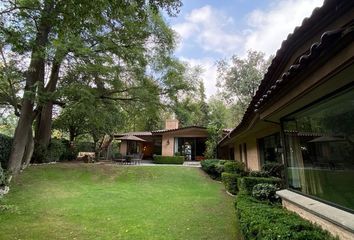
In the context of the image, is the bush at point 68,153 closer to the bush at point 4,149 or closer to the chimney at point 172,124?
the bush at point 4,149

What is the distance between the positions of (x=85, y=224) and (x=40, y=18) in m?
4.79

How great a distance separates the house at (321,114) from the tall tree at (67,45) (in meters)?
2.92

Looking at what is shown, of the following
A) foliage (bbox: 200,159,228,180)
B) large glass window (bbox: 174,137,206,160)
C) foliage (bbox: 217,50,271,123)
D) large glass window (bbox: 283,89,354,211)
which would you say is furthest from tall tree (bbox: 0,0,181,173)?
foliage (bbox: 217,50,271,123)

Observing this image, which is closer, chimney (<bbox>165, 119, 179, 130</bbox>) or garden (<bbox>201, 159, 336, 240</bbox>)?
garden (<bbox>201, 159, 336, 240</bbox>)

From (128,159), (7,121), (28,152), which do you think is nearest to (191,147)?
(128,159)

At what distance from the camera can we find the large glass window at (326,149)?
298 centimetres

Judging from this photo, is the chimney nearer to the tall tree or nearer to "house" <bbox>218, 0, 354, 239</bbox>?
the tall tree

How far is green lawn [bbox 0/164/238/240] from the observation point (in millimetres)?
5508

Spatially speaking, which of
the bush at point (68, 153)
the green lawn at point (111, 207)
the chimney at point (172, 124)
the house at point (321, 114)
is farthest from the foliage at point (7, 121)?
the house at point (321, 114)

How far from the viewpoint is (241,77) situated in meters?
30.2

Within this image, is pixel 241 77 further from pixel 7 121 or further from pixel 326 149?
pixel 326 149

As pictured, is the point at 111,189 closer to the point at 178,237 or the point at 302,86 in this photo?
the point at 178,237

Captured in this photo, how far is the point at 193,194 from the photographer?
10.3 meters

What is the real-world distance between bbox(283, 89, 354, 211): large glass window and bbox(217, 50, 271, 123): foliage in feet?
83.1
